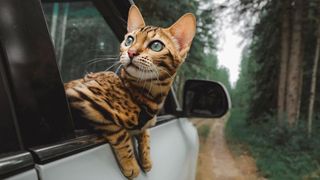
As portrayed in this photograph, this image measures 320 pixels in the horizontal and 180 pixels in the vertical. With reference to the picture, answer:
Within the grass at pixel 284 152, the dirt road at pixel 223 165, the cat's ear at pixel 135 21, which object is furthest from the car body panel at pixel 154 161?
the grass at pixel 284 152

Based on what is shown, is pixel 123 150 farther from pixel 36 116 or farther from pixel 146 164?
pixel 36 116

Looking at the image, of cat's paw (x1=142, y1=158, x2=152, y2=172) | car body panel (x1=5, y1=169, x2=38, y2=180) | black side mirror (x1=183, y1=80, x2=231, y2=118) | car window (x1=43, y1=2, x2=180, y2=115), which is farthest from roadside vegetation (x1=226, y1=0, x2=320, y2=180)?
car body panel (x1=5, y1=169, x2=38, y2=180)

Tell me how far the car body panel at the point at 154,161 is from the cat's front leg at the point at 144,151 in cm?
4

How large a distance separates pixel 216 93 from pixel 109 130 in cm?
161

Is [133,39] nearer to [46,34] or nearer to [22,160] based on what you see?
[46,34]

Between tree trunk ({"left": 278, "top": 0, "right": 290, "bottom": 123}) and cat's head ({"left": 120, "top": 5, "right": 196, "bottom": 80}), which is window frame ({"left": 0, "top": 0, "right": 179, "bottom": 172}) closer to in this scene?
cat's head ({"left": 120, "top": 5, "right": 196, "bottom": 80})

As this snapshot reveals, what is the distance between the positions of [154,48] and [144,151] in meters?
0.40

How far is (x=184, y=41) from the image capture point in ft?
6.30

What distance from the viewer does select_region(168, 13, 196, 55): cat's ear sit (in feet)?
6.17

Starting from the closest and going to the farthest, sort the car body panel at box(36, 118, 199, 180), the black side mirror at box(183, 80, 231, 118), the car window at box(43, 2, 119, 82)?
the car body panel at box(36, 118, 199, 180) → the black side mirror at box(183, 80, 231, 118) → the car window at box(43, 2, 119, 82)

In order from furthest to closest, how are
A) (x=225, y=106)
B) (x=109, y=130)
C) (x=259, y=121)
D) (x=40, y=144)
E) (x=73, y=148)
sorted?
(x=259, y=121)
(x=225, y=106)
(x=109, y=130)
(x=73, y=148)
(x=40, y=144)

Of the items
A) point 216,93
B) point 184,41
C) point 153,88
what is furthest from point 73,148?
point 216,93

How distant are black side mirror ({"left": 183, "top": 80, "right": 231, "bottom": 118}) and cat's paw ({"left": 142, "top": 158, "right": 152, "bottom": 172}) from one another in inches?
48.8

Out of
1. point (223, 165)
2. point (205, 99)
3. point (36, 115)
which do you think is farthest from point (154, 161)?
point (223, 165)
